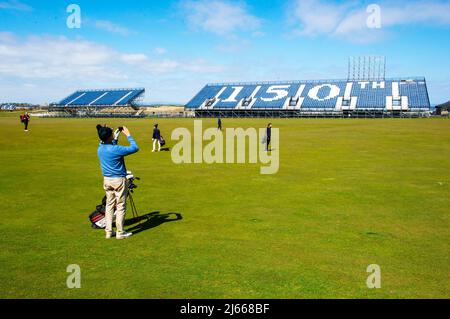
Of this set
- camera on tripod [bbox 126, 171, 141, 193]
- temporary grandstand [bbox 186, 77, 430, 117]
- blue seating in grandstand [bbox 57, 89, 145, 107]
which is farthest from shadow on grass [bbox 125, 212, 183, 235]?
blue seating in grandstand [bbox 57, 89, 145, 107]

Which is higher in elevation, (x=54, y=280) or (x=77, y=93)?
(x=77, y=93)

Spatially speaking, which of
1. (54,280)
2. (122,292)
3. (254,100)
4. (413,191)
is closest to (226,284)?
(122,292)

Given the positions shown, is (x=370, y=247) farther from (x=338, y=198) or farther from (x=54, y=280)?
(x=54, y=280)

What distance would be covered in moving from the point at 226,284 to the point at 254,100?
3548 inches

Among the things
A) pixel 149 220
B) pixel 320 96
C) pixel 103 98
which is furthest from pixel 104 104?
pixel 149 220

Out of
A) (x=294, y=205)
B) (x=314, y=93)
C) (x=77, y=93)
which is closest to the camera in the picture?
(x=294, y=205)

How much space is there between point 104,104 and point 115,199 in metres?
110

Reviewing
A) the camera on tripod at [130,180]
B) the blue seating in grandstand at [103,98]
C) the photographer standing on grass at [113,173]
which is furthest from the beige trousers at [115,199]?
the blue seating in grandstand at [103,98]

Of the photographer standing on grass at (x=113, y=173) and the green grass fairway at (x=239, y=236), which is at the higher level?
the photographer standing on grass at (x=113, y=173)

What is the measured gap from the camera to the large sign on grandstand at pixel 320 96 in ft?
267

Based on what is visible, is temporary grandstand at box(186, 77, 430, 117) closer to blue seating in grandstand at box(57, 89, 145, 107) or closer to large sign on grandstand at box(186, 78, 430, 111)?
large sign on grandstand at box(186, 78, 430, 111)

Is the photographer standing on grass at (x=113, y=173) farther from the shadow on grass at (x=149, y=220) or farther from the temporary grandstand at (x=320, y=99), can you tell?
the temporary grandstand at (x=320, y=99)

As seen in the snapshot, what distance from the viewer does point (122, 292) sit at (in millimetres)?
5895

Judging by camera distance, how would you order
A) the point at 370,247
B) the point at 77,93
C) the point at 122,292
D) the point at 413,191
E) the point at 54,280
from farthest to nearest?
the point at 77,93
the point at 413,191
the point at 370,247
the point at 54,280
the point at 122,292
